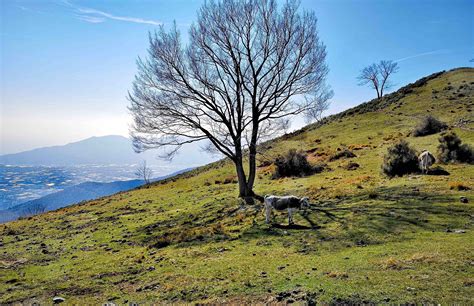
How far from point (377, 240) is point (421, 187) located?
9.61 metres

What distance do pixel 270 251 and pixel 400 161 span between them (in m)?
17.7

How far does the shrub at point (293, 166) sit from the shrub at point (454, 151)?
1132cm

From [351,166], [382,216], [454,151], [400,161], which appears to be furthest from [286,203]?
[454,151]

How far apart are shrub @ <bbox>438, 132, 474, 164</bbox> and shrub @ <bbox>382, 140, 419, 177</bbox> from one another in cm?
358

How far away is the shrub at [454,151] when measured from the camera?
25.0 metres

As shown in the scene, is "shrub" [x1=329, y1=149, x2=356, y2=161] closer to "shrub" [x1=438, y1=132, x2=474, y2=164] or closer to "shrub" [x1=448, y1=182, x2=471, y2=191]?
"shrub" [x1=438, y1=132, x2=474, y2=164]

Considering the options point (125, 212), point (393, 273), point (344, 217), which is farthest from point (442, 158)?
point (125, 212)

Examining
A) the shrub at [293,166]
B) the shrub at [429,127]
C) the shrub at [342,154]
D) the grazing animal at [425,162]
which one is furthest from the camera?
the shrub at [429,127]

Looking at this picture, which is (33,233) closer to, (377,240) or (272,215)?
(272,215)

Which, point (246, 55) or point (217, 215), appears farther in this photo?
point (246, 55)

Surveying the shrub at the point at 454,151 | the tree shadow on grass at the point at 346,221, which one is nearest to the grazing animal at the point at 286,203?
the tree shadow on grass at the point at 346,221

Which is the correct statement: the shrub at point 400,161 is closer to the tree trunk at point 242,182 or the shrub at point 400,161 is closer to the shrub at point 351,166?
the shrub at point 351,166

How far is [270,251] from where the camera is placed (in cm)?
1182

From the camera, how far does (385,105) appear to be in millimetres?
71562
